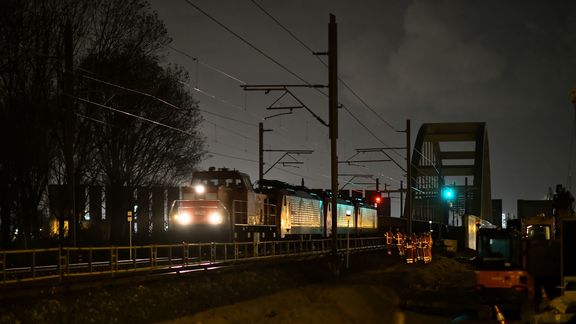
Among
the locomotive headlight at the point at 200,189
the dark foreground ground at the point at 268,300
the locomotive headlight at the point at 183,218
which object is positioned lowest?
the dark foreground ground at the point at 268,300

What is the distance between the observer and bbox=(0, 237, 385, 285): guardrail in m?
22.3

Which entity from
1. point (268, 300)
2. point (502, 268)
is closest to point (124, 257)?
point (268, 300)

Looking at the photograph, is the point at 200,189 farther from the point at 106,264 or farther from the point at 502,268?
the point at 502,268

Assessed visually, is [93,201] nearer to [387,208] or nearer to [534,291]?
[534,291]

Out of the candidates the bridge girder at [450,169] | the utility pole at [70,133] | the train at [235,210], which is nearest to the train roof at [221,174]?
the train at [235,210]

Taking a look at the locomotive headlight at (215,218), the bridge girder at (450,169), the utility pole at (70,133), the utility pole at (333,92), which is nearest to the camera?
the utility pole at (70,133)

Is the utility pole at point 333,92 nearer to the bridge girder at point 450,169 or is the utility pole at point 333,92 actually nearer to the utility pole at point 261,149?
the utility pole at point 261,149

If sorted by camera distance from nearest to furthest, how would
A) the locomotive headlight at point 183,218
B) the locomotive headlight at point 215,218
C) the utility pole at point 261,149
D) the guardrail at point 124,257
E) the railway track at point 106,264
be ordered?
the railway track at point 106,264 < the guardrail at point 124,257 < the locomotive headlight at point 215,218 < the locomotive headlight at point 183,218 < the utility pole at point 261,149

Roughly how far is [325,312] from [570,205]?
1507 cm

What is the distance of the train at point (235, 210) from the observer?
38.0 meters

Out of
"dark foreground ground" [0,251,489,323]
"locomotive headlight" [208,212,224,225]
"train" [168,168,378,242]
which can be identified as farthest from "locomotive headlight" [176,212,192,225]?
"dark foreground ground" [0,251,489,323]

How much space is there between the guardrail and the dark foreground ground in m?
1.89

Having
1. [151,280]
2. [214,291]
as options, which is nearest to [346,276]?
[214,291]

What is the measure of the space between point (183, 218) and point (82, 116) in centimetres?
802
